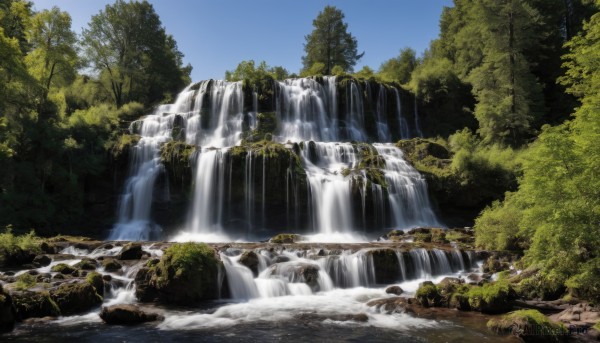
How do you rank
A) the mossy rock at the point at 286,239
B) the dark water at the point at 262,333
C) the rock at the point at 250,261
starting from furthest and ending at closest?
the mossy rock at the point at 286,239 < the rock at the point at 250,261 < the dark water at the point at 262,333

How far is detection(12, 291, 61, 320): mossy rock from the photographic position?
11672mm

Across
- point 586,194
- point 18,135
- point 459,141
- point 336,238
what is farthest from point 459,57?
point 18,135

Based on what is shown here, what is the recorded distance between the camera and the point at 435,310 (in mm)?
13070

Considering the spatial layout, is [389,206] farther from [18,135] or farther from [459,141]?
[18,135]

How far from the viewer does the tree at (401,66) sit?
57.4 metres

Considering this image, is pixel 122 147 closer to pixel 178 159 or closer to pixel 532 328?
pixel 178 159

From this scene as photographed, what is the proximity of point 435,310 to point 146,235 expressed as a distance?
2093cm

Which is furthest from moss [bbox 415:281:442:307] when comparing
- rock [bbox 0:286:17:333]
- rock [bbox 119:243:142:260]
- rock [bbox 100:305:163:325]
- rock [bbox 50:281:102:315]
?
rock [bbox 0:286:17:333]

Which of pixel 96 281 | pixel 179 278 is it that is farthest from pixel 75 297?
pixel 179 278

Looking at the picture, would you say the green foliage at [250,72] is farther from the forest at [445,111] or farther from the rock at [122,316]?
the rock at [122,316]

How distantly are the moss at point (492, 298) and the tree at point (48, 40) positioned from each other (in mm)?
33462

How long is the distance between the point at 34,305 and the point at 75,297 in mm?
1105

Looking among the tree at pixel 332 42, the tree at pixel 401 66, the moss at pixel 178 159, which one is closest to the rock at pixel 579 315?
the moss at pixel 178 159

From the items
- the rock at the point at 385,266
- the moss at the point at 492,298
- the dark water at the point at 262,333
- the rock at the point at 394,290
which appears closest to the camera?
the dark water at the point at 262,333
